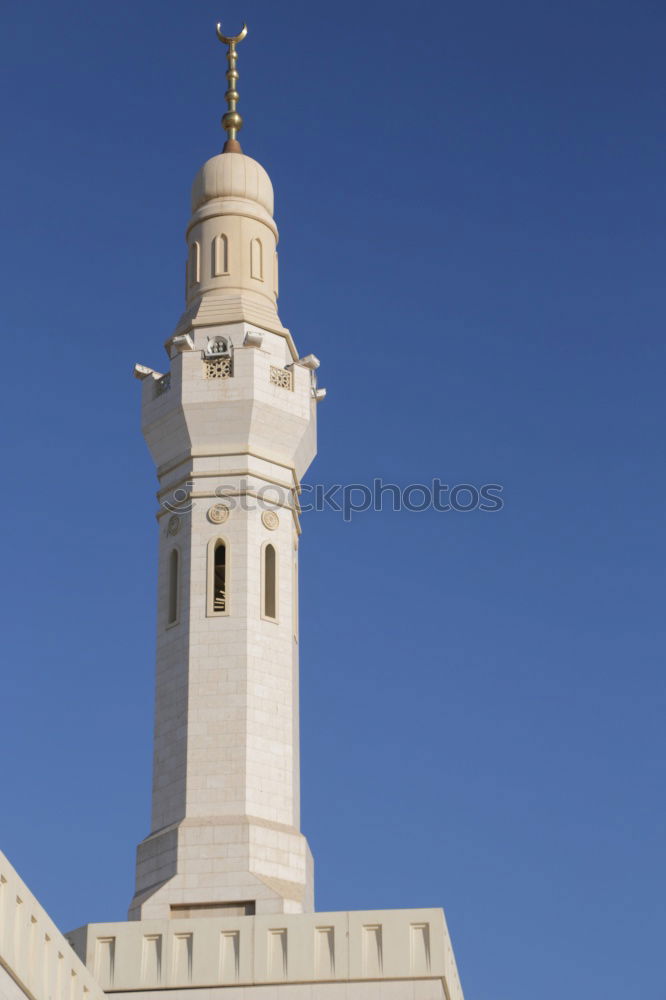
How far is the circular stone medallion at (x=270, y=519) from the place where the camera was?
29.8 m

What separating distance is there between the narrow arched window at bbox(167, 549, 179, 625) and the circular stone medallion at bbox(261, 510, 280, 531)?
1.59 metres

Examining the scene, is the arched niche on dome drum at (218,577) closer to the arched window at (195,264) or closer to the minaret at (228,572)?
the minaret at (228,572)

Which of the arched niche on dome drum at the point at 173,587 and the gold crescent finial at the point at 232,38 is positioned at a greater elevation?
the gold crescent finial at the point at 232,38

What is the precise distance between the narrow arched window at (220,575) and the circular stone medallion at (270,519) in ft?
2.74

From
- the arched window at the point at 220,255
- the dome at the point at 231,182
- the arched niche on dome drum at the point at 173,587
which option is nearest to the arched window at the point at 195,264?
the arched window at the point at 220,255

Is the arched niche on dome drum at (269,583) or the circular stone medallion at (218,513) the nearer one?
the arched niche on dome drum at (269,583)

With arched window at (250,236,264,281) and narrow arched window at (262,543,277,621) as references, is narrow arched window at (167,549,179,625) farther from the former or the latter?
arched window at (250,236,264,281)

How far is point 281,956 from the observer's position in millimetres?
25172

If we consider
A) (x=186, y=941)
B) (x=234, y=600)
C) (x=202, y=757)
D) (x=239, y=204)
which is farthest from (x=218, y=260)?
(x=186, y=941)

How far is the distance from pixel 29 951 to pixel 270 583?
33.9 feet

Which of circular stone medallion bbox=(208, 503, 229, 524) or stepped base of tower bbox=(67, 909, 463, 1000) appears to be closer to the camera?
stepped base of tower bbox=(67, 909, 463, 1000)

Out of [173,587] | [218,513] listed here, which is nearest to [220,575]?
[173,587]

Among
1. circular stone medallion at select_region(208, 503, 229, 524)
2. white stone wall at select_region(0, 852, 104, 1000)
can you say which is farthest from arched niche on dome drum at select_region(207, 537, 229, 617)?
white stone wall at select_region(0, 852, 104, 1000)

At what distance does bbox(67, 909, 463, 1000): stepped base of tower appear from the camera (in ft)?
81.8
